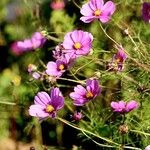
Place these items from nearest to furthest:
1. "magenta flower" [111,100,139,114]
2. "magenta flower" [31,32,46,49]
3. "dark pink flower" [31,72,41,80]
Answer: "magenta flower" [111,100,139,114], "dark pink flower" [31,72,41,80], "magenta flower" [31,32,46,49]

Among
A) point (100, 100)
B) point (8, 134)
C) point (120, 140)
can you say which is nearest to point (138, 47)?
point (120, 140)

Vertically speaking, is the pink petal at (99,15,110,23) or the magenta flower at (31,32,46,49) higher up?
the magenta flower at (31,32,46,49)

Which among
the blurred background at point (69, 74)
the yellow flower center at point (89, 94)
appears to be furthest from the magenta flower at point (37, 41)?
the yellow flower center at point (89, 94)

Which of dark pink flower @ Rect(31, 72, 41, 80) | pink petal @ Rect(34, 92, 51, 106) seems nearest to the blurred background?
dark pink flower @ Rect(31, 72, 41, 80)

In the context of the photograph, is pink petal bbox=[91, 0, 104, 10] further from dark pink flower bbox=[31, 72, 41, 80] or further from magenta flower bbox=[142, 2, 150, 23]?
dark pink flower bbox=[31, 72, 41, 80]

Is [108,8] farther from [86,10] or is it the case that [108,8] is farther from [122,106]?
[122,106]

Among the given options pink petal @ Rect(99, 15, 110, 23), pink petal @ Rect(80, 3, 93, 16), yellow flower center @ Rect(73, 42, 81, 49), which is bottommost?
yellow flower center @ Rect(73, 42, 81, 49)

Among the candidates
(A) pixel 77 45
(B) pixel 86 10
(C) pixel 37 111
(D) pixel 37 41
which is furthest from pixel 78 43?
(D) pixel 37 41

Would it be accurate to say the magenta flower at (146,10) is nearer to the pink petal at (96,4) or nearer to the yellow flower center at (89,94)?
the pink petal at (96,4)
